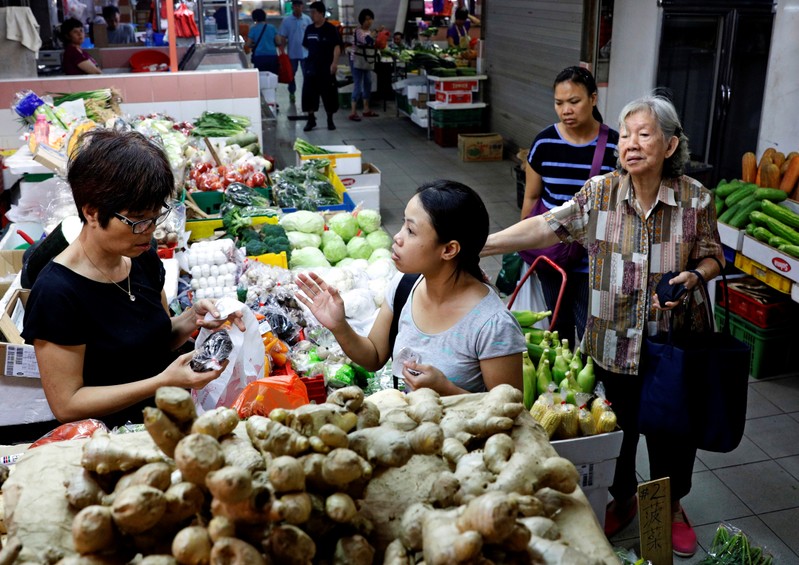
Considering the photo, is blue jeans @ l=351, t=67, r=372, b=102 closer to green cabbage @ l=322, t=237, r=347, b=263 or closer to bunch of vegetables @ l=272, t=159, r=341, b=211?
bunch of vegetables @ l=272, t=159, r=341, b=211

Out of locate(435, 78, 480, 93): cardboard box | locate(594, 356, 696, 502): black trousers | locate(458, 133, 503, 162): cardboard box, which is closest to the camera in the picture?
locate(594, 356, 696, 502): black trousers

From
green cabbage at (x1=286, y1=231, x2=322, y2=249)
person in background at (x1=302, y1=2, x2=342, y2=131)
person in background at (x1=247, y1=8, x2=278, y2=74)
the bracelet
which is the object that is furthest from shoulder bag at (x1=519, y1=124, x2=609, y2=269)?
person in background at (x1=247, y1=8, x2=278, y2=74)

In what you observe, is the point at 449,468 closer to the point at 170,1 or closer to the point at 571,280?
the point at 571,280

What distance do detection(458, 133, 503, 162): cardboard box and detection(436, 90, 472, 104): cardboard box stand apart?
3.50ft

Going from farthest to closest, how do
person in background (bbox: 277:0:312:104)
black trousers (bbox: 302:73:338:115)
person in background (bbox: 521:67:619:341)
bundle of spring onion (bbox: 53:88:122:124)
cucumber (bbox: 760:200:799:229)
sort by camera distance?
person in background (bbox: 277:0:312:104)
black trousers (bbox: 302:73:338:115)
bundle of spring onion (bbox: 53:88:122:124)
cucumber (bbox: 760:200:799:229)
person in background (bbox: 521:67:619:341)

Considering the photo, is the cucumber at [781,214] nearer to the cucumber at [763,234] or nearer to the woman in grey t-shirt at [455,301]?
the cucumber at [763,234]

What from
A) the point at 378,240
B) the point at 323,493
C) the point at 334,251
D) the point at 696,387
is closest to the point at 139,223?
the point at 323,493

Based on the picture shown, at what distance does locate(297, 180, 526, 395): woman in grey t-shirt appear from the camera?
7.72 ft

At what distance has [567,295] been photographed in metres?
4.21

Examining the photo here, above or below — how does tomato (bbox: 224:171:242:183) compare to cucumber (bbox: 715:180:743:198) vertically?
below

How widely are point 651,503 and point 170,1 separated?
7561 millimetres

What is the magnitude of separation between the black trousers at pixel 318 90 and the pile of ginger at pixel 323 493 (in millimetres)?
11786

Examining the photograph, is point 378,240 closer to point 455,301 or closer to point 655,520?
point 455,301

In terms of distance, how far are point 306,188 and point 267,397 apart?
3823mm
